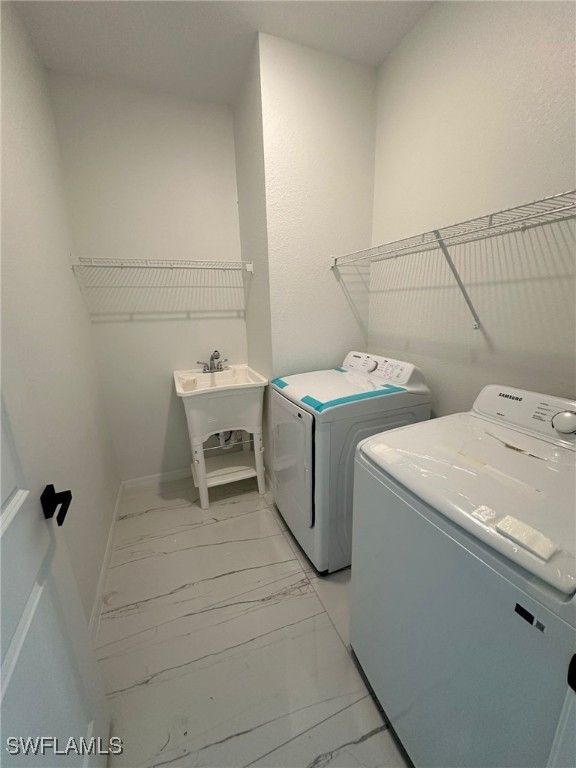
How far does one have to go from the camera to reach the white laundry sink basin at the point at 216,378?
6.98ft

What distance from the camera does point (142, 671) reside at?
3.92 ft

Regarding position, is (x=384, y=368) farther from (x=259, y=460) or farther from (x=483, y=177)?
(x=259, y=460)

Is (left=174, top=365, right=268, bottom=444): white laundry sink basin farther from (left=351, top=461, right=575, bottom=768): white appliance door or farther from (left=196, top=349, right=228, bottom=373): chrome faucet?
(left=351, top=461, right=575, bottom=768): white appliance door

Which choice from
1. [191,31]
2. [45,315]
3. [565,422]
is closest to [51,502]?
[45,315]

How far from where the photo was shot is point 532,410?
1.01 m

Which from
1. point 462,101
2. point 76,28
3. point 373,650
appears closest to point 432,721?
point 373,650

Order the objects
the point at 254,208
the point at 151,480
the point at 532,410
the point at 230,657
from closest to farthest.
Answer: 1. the point at 532,410
2. the point at 230,657
3. the point at 254,208
4. the point at 151,480

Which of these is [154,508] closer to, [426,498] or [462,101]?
→ [426,498]

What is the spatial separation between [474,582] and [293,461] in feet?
3.51

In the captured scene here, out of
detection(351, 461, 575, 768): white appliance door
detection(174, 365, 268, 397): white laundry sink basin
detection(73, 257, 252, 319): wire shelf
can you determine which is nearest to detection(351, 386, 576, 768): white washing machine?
detection(351, 461, 575, 768): white appliance door

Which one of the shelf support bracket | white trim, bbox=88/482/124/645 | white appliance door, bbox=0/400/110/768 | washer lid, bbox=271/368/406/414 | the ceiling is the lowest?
white trim, bbox=88/482/124/645

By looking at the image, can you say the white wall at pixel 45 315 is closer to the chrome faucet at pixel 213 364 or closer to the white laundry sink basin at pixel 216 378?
the white laundry sink basin at pixel 216 378

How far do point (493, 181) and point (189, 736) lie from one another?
243cm

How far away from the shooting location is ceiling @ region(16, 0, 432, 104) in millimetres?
1350
